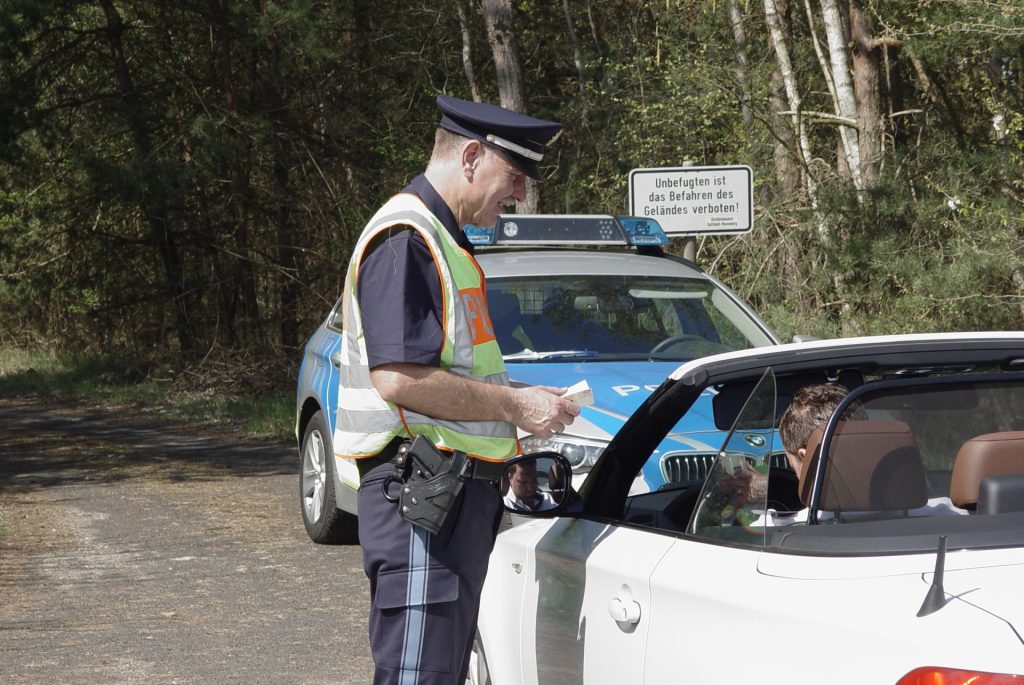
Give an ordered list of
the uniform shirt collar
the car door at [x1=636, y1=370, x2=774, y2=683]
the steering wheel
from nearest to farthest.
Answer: the car door at [x1=636, y1=370, x2=774, y2=683] → the uniform shirt collar → the steering wheel

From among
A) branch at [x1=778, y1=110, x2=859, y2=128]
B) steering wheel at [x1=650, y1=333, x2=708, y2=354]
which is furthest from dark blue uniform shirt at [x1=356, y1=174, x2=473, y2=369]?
branch at [x1=778, y1=110, x2=859, y2=128]

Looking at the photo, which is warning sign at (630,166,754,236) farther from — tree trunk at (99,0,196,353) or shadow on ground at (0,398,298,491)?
tree trunk at (99,0,196,353)

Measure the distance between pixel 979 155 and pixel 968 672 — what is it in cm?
1031

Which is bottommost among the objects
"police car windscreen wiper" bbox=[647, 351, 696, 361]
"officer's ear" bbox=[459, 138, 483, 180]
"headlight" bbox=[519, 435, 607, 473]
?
"headlight" bbox=[519, 435, 607, 473]

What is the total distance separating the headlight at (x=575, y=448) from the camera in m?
5.83

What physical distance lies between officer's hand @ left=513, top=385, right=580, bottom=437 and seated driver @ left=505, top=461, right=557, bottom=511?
15.5 inches

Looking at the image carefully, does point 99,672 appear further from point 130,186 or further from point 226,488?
point 130,186

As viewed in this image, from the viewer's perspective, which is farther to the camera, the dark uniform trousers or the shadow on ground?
the shadow on ground

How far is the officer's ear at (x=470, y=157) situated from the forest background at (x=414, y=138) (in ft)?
27.3

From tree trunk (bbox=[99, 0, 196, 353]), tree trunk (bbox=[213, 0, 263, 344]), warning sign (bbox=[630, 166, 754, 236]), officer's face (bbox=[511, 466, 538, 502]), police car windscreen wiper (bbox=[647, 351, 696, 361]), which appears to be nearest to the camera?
officer's face (bbox=[511, 466, 538, 502])

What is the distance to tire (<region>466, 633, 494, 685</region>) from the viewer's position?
393cm

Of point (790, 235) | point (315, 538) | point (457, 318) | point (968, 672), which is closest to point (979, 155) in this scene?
point (790, 235)

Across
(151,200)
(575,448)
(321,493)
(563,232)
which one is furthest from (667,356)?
(151,200)

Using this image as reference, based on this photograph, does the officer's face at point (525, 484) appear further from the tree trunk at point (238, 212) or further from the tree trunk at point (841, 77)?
the tree trunk at point (238, 212)
